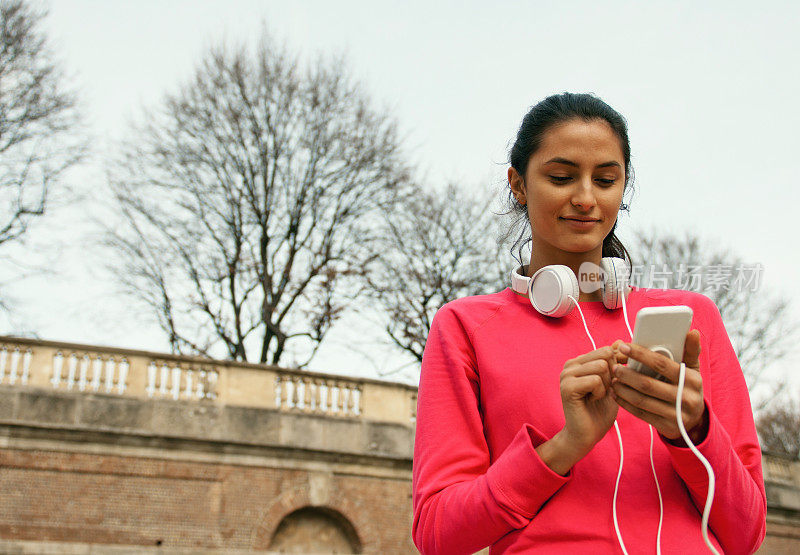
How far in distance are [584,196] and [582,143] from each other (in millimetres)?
111

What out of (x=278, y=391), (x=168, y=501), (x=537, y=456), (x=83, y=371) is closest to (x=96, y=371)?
(x=83, y=371)

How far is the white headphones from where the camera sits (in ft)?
5.22

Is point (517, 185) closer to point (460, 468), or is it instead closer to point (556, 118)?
point (556, 118)

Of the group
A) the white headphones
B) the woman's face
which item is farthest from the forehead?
the white headphones

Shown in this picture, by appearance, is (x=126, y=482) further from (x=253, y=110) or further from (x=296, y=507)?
(x=253, y=110)

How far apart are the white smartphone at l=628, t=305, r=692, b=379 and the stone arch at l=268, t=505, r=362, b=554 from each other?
13604 millimetres

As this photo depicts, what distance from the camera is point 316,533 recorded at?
14.4 m

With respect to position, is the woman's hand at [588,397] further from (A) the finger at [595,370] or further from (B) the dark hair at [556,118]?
(B) the dark hair at [556,118]

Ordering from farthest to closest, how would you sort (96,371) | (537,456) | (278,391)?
(278,391) → (96,371) → (537,456)

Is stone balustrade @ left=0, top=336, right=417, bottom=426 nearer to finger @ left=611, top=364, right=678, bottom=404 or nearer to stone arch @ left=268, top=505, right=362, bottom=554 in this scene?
stone arch @ left=268, top=505, right=362, bottom=554

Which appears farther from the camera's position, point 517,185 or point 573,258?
point 517,185

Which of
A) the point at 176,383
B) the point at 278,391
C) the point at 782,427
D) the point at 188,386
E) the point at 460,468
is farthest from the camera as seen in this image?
the point at 782,427

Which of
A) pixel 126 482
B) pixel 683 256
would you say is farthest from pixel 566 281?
pixel 683 256

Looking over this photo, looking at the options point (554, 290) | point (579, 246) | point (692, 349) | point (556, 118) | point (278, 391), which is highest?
point (278, 391)
